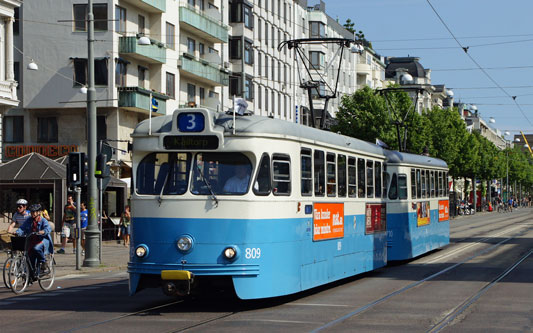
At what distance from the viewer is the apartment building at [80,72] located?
43.5 m

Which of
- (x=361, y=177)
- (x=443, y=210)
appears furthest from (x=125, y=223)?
(x=361, y=177)

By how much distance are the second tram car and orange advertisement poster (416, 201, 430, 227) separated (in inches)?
406

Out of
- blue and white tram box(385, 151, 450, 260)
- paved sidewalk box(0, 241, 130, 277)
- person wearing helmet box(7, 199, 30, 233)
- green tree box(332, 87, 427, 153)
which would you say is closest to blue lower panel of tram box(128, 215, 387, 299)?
person wearing helmet box(7, 199, 30, 233)

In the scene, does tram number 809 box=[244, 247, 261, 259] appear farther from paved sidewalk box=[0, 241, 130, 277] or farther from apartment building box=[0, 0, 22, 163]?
apartment building box=[0, 0, 22, 163]

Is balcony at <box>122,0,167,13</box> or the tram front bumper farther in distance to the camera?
balcony at <box>122,0,167,13</box>

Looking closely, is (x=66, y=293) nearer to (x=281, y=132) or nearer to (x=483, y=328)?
(x=281, y=132)

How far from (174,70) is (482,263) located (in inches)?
1138

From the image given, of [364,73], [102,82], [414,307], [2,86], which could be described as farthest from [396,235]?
[364,73]

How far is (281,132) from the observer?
1402 centimetres

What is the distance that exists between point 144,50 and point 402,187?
24.7 metres

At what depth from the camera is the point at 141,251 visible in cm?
1345

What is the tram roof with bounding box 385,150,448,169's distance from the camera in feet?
72.5

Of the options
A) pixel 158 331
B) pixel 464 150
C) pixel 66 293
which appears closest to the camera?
pixel 158 331

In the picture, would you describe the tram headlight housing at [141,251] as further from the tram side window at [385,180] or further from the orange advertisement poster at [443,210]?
the orange advertisement poster at [443,210]
